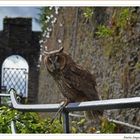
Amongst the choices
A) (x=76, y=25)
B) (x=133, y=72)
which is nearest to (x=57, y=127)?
(x=133, y=72)

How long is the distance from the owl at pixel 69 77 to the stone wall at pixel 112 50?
1.52 ft

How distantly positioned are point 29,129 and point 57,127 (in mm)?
60

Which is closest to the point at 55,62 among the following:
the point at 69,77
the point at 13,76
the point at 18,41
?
the point at 69,77

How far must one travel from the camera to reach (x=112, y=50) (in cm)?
190

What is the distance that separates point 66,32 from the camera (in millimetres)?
2703

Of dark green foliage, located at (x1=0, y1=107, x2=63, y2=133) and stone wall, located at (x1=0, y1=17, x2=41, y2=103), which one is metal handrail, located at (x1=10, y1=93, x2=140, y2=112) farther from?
stone wall, located at (x1=0, y1=17, x2=41, y2=103)

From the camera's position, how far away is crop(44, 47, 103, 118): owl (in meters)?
1.10

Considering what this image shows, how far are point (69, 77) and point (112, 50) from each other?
80cm

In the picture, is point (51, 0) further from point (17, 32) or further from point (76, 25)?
point (76, 25)

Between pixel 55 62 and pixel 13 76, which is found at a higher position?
pixel 55 62

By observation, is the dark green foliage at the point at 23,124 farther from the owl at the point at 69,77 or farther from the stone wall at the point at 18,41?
the stone wall at the point at 18,41

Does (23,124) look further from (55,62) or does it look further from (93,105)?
(93,105)

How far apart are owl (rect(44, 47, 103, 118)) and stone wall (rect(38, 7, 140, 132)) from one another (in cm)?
46

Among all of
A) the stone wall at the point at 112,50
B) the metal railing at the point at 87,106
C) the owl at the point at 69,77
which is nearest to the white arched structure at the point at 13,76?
the stone wall at the point at 112,50
